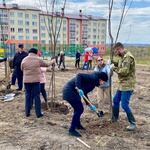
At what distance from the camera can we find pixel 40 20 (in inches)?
2287

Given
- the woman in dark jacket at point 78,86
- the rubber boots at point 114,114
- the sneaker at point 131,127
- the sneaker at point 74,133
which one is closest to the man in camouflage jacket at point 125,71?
the sneaker at point 131,127

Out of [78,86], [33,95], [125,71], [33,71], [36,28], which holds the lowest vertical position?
[33,95]

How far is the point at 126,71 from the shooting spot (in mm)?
4273

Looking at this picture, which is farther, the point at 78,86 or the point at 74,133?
the point at 74,133

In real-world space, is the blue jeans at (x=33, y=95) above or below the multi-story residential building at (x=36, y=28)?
below

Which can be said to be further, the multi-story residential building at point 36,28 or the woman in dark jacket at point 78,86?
the multi-story residential building at point 36,28

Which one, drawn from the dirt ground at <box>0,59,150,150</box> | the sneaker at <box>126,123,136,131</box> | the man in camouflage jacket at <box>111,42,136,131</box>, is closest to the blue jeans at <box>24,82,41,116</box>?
the dirt ground at <box>0,59,150,150</box>

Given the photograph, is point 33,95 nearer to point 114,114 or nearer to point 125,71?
point 114,114

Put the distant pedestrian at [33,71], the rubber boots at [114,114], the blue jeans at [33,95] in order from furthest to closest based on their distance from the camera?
the blue jeans at [33,95], the distant pedestrian at [33,71], the rubber boots at [114,114]

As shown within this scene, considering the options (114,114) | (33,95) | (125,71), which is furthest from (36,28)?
(125,71)

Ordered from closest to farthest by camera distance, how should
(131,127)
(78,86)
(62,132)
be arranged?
(78,86)
(62,132)
(131,127)

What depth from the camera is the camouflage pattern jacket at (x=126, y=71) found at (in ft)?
14.1

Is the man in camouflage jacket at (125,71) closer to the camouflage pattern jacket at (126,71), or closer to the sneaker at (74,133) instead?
the camouflage pattern jacket at (126,71)

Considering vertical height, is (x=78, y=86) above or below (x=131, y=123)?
above
